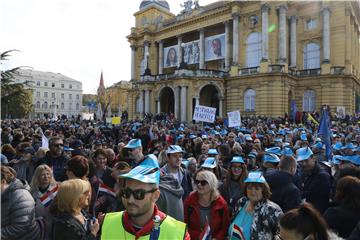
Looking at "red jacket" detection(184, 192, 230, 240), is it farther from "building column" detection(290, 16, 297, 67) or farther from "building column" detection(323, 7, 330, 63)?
"building column" detection(290, 16, 297, 67)

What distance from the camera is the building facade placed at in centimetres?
11006

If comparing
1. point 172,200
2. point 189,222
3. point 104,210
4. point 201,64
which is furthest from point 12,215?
point 201,64

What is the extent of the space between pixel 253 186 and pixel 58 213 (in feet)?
7.47

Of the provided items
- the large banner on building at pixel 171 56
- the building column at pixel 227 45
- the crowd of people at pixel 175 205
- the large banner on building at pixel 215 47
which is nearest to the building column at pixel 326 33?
the building column at pixel 227 45

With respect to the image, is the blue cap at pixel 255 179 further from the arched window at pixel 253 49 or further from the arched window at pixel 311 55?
the arched window at pixel 311 55

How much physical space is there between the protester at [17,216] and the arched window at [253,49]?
134 feet

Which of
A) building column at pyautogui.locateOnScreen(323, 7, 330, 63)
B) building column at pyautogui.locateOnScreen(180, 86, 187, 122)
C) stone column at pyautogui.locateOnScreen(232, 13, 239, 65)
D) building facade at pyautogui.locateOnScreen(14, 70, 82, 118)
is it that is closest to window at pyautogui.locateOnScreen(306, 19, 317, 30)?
building column at pyautogui.locateOnScreen(323, 7, 330, 63)

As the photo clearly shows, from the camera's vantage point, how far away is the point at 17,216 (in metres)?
3.45

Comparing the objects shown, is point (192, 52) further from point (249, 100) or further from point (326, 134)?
point (326, 134)

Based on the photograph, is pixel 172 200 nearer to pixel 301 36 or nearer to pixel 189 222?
pixel 189 222

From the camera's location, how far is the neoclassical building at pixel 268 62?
1507 inches

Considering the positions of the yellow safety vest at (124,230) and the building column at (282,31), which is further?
the building column at (282,31)

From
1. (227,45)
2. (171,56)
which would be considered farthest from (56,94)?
(227,45)

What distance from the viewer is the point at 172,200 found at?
419 centimetres
